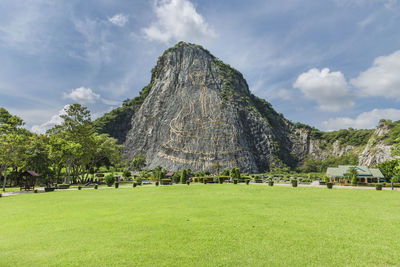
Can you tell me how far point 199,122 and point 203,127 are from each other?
8.52 feet

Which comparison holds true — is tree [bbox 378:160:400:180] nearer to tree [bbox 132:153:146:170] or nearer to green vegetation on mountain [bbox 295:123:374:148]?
green vegetation on mountain [bbox 295:123:374:148]

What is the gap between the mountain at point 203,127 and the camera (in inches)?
3127

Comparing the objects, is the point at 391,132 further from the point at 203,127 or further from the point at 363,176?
the point at 203,127

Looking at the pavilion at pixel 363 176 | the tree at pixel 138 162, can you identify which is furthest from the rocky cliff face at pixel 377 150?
the tree at pixel 138 162

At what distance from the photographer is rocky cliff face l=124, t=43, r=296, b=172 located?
78812 millimetres

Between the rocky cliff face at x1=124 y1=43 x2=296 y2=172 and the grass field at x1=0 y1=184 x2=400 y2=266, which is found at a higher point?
the rocky cliff face at x1=124 y1=43 x2=296 y2=172

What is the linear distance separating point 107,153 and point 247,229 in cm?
4973

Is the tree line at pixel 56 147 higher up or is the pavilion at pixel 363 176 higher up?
the tree line at pixel 56 147

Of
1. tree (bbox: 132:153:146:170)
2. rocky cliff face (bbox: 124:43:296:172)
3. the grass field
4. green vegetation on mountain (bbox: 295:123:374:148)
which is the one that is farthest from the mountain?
the grass field

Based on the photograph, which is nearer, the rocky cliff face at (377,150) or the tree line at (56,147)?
the tree line at (56,147)

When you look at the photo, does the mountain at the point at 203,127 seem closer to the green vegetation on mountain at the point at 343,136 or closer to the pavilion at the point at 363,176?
the green vegetation on mountain at the point at 343,136

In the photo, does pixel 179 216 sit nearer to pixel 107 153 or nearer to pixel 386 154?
pixel 107 153

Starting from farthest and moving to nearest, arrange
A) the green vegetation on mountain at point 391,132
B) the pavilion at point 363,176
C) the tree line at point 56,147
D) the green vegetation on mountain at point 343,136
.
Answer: the green vegetation on mountain at point 343,136
the green vegetation on mountain at point 391,132
the pavilion at point 363,176
the tree line at point 56,147

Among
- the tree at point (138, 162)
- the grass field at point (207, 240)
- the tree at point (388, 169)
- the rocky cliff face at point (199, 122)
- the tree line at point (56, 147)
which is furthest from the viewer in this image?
the rocky cliff face at point (199, 122)
